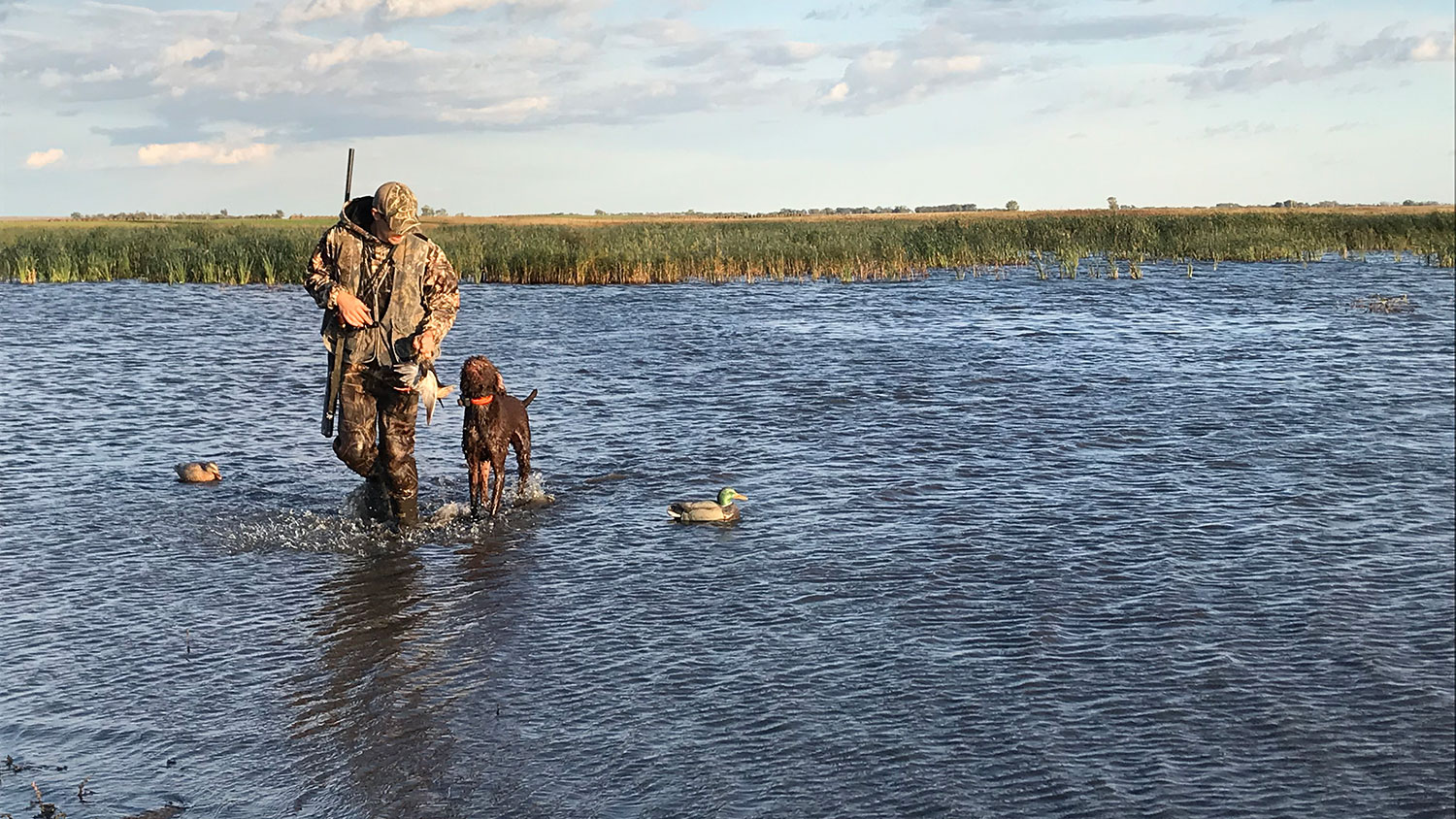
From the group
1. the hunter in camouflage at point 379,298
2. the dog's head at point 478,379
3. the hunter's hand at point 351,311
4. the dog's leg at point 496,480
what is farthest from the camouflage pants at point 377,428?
the dog's leg at point 496,480

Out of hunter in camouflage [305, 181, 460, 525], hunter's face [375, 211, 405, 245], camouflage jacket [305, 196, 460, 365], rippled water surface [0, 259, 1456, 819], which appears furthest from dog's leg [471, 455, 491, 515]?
hunter's face [375, 211, 405, 245]

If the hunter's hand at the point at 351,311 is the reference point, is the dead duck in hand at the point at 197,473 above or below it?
below

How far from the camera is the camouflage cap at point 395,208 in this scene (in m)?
8.84

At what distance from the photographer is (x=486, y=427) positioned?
31.4ft

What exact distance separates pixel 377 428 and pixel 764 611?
3.42m

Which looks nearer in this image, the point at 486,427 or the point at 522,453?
the point at 486,427

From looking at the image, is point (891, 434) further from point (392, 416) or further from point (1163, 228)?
point (1163, 228)

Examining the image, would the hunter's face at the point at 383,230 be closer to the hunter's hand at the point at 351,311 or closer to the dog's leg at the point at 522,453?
the hunter's hand at the point at 351,311

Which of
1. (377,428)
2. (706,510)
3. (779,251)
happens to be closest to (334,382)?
(377,428)

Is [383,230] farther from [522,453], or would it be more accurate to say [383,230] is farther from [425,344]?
[522,453]

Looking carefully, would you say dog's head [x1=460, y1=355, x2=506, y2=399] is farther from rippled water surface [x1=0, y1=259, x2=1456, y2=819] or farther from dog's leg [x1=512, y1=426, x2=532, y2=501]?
rippled water surface [x1=0, y1=259, x2=1456, y2=819]

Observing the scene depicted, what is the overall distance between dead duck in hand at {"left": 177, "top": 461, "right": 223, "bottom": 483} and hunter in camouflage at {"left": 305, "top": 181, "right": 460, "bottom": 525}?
264 cm

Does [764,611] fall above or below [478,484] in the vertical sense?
below

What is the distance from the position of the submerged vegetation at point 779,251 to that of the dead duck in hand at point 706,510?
3038 centimetres
